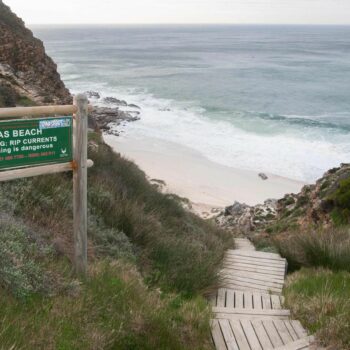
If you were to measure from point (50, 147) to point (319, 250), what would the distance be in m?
4.67

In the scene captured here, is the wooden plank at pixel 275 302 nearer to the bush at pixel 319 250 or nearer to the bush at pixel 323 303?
the bush at pixel 323 303

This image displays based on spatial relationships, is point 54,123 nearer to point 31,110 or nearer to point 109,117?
point 31,110

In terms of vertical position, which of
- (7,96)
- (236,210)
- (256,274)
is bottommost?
(236,210)

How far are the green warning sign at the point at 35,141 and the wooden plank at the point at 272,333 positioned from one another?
2.54m

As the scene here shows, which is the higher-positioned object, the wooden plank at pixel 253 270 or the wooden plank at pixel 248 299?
the wooden plank at pixel 248 299

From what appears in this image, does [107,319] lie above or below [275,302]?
above

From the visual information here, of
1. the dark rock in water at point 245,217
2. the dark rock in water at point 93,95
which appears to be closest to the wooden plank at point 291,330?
the dark rock in water at point 245,217

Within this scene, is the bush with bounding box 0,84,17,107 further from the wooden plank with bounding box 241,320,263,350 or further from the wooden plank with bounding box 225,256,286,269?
the wooden plank with bounding box 241,320,263,350

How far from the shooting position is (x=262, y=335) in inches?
183

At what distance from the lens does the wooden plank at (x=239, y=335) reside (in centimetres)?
446

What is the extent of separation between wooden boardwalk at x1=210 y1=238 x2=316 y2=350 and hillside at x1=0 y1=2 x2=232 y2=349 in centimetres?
25

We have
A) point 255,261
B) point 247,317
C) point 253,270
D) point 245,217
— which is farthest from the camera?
point 245,217

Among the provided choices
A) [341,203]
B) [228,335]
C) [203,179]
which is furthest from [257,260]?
[203,179]

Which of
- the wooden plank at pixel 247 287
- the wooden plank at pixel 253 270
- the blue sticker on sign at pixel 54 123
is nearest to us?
the blue sticker on sign at pixel 54 123
